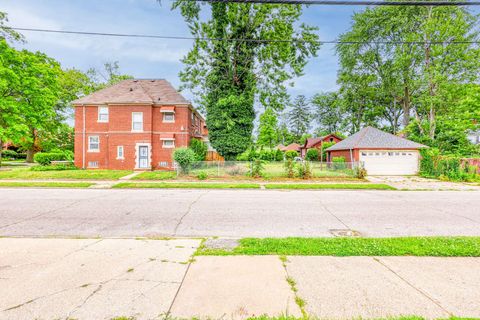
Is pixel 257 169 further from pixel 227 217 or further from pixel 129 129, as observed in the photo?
pixel 129 129

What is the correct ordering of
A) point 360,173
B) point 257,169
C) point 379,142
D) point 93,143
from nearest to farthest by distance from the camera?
point 257,169 → point 360,173 → point 379,142 → point 93,143

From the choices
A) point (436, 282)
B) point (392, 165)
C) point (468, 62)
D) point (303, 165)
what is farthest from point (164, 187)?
point (468, 62)

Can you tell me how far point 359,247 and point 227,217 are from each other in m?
3.71

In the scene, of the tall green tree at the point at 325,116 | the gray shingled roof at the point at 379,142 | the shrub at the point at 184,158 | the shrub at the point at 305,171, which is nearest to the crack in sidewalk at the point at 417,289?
the shrub at the point at 305,171

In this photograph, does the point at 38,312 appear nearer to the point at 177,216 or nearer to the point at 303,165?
the point at 177,216

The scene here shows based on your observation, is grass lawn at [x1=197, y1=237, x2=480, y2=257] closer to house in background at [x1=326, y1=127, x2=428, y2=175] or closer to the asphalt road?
the asphalt road

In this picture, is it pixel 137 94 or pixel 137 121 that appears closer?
pixel 137 121

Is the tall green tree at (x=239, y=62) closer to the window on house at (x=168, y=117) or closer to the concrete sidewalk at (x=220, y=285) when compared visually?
the window on house at (x=168, y=117)

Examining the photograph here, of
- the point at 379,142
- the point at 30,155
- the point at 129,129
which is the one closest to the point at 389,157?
the point at 379,142

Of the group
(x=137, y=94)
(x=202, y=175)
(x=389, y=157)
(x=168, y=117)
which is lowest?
(x=202, y=175)

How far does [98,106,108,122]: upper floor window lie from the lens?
22.2 meters

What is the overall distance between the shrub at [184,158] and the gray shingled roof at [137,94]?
729cm

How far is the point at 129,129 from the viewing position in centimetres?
2164

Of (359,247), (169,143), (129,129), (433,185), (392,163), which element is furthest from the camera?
(169,143)
